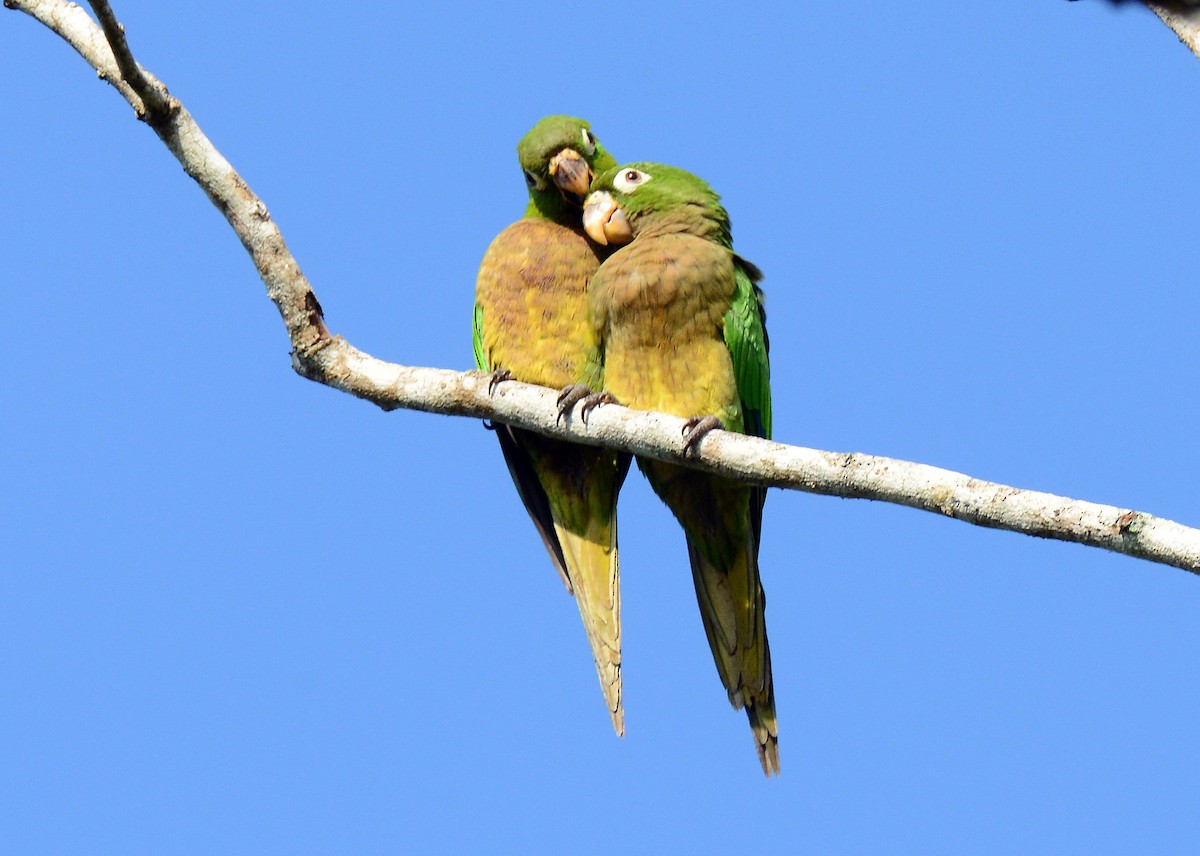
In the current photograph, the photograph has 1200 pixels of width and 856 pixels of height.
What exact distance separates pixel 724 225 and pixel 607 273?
797 millimetres

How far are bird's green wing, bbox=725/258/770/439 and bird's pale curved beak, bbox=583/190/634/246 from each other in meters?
0.61

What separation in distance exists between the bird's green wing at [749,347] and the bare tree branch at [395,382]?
1.03 metres

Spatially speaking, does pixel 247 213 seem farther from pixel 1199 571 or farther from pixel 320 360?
pixel 1199 571

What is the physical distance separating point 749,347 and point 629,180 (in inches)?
45.0

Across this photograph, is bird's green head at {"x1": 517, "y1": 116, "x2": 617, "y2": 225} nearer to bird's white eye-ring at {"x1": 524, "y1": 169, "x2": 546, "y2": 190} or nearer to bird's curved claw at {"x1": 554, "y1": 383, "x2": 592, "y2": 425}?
bird's white eye-ring at {"x1": 524, "y1": 169, "x2": 546, "y2": 190}

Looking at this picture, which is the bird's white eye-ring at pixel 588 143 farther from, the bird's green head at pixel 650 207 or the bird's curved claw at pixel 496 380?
the bird's curved claw at pixel 496 380

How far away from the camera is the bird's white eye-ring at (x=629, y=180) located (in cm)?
680

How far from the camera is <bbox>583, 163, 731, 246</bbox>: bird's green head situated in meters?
6.73

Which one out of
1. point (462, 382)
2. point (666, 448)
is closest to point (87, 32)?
point (462, 382)

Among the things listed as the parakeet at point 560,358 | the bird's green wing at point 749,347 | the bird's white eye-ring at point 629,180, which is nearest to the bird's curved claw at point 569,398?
the parakeet at point 560,358

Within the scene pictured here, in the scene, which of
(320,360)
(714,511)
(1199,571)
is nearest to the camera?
(1199,571)

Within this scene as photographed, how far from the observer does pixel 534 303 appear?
6.63m

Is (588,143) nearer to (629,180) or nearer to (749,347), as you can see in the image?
(629,180)

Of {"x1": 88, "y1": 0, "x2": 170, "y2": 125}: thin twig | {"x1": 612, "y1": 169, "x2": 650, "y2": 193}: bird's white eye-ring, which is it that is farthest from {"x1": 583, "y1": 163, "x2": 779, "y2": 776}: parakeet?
{"x1": 88, "y1": 0, "x2": 170, "y2": 125}: thin twig
